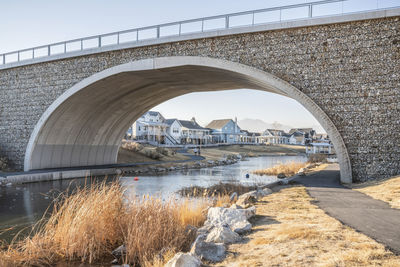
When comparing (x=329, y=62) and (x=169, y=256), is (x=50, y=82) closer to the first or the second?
(x=329, y=62)

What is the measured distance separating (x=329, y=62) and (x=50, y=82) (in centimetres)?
1556

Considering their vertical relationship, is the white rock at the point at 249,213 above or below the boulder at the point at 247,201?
above

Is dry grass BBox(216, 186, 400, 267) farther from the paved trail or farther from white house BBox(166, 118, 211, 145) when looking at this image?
A: white house BBox(166, 118, 211, 145)

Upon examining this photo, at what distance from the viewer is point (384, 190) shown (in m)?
9.30

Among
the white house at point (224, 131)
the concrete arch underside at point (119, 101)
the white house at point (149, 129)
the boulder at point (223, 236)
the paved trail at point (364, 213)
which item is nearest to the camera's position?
the paved trail at point (364, 213)

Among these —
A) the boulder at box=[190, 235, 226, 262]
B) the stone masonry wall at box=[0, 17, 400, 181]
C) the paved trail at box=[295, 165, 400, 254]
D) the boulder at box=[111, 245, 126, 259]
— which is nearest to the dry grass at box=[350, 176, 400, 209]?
the paved trail at box=[295, 165, 400, 254]

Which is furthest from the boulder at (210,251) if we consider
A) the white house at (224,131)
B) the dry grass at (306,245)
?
the white house at (224,131)

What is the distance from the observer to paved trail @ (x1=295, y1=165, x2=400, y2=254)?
4.81m

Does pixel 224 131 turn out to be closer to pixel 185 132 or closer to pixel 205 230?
pixel 185 132

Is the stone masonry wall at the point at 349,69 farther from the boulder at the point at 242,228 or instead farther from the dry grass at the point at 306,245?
the boulder at the point at 242,228

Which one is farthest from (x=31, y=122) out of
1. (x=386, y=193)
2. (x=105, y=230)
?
(x=386, y=193)

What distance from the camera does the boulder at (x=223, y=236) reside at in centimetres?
504

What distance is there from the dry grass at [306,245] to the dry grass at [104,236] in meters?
1.32

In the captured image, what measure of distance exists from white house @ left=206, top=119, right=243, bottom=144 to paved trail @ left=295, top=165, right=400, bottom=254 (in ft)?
223
